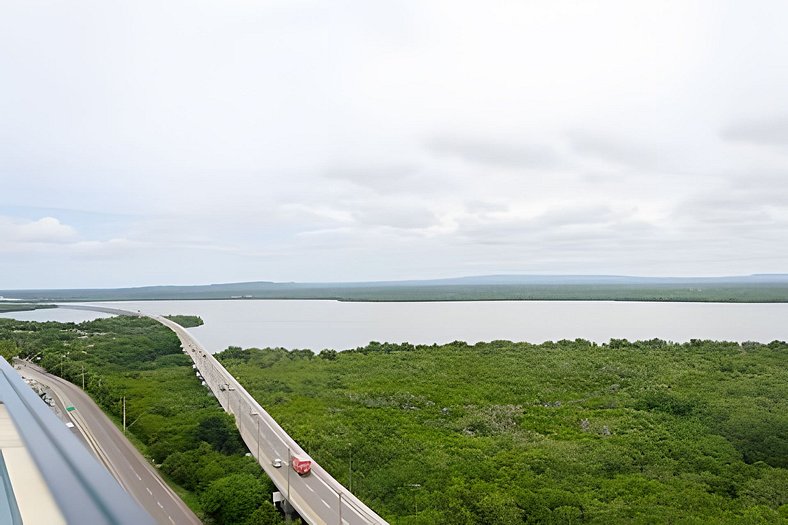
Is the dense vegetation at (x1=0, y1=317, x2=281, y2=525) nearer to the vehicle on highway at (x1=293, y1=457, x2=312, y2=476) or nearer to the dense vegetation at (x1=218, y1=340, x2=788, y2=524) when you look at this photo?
the vehicle on highway at (x1=293, y1=457, x2=312, y2=476)

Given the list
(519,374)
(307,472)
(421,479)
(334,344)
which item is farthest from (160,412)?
(334,344)

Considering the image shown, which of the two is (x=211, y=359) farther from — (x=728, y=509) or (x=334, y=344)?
(x=728, y=509)

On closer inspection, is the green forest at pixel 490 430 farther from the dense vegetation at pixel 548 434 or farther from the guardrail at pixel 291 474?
the guardrail at pixel 291 474

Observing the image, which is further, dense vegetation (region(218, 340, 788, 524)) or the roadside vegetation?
the roadside vegetation

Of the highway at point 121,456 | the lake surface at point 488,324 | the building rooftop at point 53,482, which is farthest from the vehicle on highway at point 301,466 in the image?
the lake surface at point 488,324

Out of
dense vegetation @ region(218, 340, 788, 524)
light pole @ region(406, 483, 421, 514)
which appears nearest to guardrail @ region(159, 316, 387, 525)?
dense vegetation @ region(218, 340, 788, 524)

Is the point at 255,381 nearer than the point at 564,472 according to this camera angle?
No
